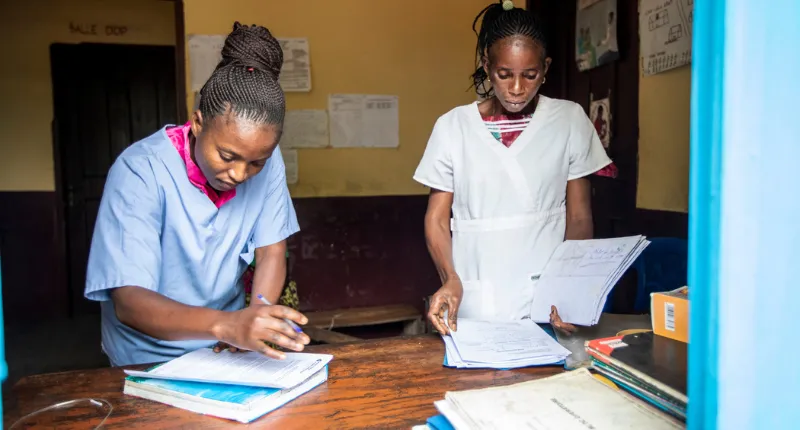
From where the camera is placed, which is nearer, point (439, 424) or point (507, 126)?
point (439, 424)

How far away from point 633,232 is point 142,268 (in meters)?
2.19

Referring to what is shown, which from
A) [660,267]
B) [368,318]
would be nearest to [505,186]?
[660,267]

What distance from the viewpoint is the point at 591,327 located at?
4.49ft

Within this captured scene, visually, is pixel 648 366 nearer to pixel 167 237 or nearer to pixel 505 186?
pixel 505 186

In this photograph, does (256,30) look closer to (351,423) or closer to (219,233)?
(219,233)

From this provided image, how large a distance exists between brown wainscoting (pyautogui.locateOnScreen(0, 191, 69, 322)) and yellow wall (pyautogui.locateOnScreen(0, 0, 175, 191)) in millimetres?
134

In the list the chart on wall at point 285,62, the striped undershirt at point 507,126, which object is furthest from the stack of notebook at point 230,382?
the chart on wall at point 285,62

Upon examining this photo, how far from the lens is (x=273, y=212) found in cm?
158

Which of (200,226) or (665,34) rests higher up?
(665,34)

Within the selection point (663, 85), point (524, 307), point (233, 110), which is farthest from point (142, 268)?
point (663, 85)

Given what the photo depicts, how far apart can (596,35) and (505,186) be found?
164 cm

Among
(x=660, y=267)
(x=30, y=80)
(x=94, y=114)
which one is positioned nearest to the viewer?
(x=660, y=267)

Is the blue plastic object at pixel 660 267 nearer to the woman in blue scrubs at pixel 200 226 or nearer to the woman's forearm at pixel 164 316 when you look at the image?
the woman in blue scrubs at pixel 200 226

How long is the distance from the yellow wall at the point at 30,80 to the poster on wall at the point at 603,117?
398 cm
